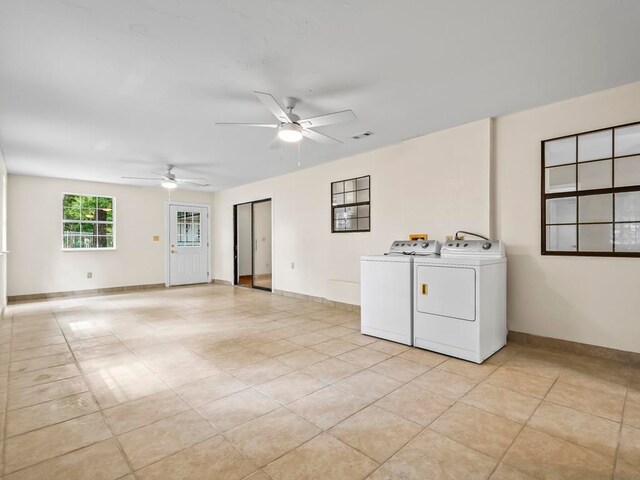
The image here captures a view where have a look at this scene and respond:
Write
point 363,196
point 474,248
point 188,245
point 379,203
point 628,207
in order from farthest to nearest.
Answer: point 188,245 → point 363,196 → point 379,203 → point 474,248 → point 628,207

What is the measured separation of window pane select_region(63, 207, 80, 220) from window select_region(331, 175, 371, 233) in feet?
18.7

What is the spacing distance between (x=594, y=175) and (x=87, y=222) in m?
8.82

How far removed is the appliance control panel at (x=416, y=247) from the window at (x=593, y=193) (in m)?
1.09

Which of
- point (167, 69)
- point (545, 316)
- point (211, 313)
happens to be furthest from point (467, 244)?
point (211, 313)

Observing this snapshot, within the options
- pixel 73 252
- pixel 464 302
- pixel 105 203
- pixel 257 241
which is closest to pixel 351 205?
pixel 464 302

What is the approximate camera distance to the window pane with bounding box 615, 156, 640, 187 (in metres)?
2.89

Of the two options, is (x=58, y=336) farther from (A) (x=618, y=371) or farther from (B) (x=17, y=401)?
(A) (x=618, y=371)

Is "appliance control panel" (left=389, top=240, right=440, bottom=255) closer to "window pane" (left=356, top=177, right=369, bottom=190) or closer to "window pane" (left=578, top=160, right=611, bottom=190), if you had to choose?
"window pane" (left=356, top=177, right=369, bottom=190)

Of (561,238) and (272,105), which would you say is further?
(561,238)

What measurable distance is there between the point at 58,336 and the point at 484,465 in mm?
4670

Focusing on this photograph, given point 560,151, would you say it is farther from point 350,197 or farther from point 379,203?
point 350,197

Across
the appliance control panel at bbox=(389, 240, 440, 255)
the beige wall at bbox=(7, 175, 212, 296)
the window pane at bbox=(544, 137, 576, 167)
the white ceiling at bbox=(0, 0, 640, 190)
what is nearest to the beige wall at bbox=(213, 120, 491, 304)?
the appliance control panel at bbox=(389, 240, 440, 255)

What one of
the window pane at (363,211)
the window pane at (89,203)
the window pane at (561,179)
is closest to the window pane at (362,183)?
the window pane at (363,211)

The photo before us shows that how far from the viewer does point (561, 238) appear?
→ 3281mm
